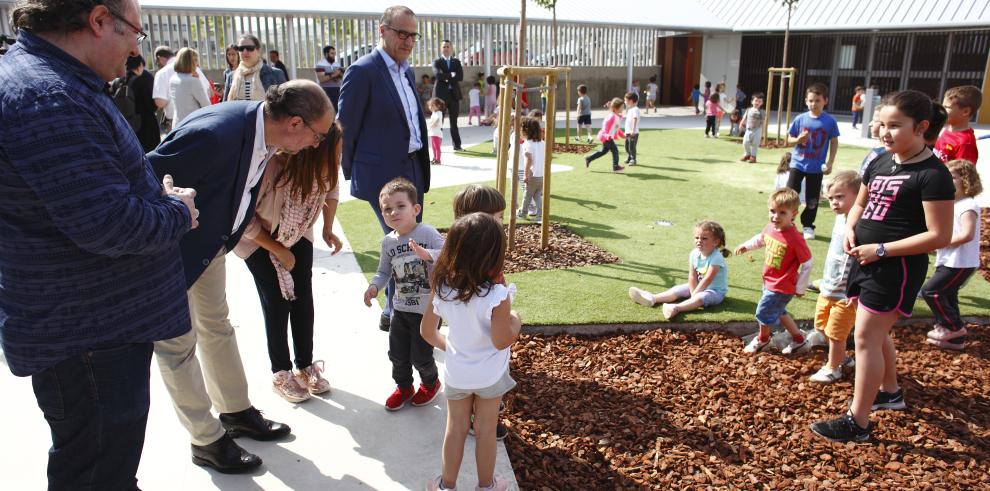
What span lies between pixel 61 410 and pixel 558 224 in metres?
6.32

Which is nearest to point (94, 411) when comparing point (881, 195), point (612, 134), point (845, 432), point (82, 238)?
point (82, 238)

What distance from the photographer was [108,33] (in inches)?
80.4

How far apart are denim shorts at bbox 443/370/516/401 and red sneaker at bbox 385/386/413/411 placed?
3.16 feet

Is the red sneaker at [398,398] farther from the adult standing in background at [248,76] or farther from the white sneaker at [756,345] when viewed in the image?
the adult standing in background at [248,76]

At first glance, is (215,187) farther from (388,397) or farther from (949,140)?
(949,140)

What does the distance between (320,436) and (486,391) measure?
117 centimetres

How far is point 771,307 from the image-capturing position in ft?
14.9

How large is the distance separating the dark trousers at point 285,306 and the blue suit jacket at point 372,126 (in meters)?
1.18

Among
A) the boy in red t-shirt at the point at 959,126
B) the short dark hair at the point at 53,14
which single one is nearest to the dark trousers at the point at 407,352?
the short dark hair at the point at 53,14

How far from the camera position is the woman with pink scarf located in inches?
133

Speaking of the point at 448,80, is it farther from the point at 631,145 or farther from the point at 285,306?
the point at 285,306

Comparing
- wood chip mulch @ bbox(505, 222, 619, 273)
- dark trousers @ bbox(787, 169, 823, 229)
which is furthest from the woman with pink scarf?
dark trousers @ bbox(787, 169, 823, 229)

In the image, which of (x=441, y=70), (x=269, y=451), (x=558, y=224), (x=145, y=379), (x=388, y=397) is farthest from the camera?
(x=441, y=70)

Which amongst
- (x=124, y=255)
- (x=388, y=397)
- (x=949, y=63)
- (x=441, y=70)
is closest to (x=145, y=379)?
(x=124, y=255)
